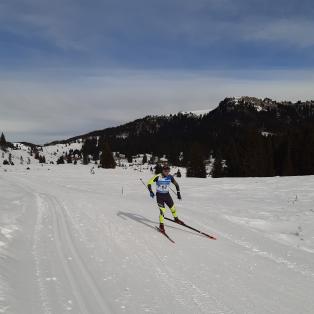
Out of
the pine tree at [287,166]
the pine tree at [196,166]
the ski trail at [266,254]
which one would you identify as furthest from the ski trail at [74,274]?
the pine tree at [196,166]

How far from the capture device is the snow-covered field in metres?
7.13

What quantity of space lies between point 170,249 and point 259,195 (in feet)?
53.6

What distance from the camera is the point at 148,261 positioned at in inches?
391

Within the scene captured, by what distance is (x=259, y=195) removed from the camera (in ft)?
86.0

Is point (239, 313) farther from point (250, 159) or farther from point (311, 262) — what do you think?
point (250, 159)

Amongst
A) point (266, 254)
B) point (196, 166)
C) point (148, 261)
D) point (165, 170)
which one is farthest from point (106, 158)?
point (148, 261)

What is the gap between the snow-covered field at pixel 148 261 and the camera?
713cm

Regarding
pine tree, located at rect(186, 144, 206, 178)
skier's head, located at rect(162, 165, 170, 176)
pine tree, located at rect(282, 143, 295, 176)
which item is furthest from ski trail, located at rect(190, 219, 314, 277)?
pine tree, located at rect(186, 144, 206, 178)

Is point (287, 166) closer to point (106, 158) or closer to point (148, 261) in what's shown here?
point (106, 158)

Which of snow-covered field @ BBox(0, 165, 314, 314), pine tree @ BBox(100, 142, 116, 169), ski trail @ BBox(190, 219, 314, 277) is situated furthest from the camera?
pine tree @ BBox(100, 142, 116, 169)

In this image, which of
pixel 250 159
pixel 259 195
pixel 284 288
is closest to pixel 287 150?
pixel 250 159

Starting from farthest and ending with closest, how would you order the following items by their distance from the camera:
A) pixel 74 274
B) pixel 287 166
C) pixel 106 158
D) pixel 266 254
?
pixel 106 158 → pixel 287 166 → pixel 266 254 → pixel 74 274

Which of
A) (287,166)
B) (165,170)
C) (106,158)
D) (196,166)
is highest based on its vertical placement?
(106,158)

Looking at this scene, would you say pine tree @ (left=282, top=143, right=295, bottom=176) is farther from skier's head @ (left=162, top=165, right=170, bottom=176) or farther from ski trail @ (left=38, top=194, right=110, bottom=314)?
ski trail @ (left=38, top=194, right=110, bottom=314)
